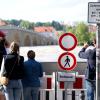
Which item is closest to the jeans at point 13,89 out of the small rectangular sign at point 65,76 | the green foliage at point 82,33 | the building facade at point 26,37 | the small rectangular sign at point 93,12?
the small rectangular sign at point 65,76

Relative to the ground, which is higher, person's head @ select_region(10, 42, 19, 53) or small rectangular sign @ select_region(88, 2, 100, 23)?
small rectangular sign @ select_region(88, 2, 100, 23)

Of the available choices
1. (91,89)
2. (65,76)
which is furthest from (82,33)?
(91,89)

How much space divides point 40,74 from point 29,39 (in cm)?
11612

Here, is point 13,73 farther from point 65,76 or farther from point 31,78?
point 65,76

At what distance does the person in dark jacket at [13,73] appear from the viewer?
440 inches

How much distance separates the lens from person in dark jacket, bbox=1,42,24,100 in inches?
440

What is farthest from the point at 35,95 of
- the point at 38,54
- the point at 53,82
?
the point at 38,54

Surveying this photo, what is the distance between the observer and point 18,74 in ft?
37.2

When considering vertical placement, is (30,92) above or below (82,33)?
above

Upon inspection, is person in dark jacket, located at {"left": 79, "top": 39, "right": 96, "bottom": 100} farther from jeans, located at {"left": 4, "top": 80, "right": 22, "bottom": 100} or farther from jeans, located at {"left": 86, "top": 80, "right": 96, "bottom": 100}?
jeans, located at {"left": 4, "top": 80, "right": 22, "bottom": 100}

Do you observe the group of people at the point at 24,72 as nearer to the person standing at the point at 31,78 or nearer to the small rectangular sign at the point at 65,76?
the person standing at the point at 31,78

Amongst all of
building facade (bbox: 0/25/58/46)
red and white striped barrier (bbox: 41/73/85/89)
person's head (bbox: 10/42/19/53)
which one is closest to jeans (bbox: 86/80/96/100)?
red and white striped barrier (bbox: 41/73/85/89)

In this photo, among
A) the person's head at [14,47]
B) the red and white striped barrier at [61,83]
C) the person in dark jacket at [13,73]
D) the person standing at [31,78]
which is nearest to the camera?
the person's head at [14,47]

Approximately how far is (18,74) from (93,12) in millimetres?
2261
